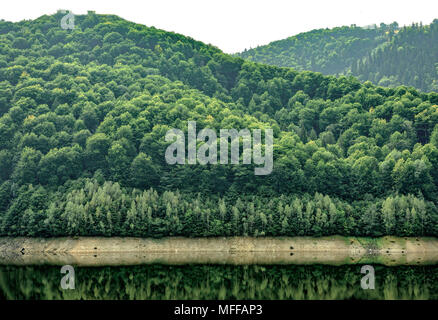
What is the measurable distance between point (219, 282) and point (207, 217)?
41539 mm

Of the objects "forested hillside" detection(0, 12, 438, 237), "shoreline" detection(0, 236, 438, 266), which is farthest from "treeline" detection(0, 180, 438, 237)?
"shoreline" detection(0, 236, 438, 266)

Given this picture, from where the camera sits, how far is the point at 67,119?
13675 centimetres

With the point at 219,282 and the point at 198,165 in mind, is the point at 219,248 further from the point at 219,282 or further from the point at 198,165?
the point at 219,282

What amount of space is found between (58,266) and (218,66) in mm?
127061

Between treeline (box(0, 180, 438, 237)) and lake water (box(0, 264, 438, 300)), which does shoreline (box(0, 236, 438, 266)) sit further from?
lake water (box(0, 264, 438, 300))

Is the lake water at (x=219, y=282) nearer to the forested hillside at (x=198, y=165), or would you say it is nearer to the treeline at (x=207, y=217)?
the treeline at (x=207, y=217)

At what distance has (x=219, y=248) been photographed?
329ft

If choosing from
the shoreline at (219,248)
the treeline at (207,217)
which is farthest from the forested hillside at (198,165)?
the shoreline at (219,248)

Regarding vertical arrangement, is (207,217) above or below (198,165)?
below

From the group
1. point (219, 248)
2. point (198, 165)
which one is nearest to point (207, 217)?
point (219, 248)

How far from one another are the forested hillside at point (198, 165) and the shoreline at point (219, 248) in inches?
64.5

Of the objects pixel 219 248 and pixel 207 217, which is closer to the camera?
pixel 219 248

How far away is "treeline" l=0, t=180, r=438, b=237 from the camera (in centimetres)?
10162
